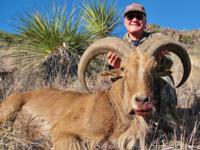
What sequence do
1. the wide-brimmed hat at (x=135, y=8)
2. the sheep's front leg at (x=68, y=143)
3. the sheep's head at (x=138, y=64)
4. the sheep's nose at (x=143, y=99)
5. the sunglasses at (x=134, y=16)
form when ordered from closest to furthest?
the sheep's nose at (x=143, y=99)
the sheep's head at (x=138, y=64)
the sheep's front leg at (x=68, y=143)
the wide-brimmed hat at (x=135, y=8)
the sunglasses at (x=134, y=16)

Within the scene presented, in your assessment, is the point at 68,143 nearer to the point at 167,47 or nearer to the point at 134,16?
the point at 167,47

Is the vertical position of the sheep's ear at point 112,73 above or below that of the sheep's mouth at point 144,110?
above

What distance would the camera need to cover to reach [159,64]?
6867 mm

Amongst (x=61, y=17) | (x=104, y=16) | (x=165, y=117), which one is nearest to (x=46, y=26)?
(x=61, y=17)

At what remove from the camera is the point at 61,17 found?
43.7 ft

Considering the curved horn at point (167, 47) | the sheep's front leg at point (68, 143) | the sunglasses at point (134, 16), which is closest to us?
the sheep's front leg at point (68, 143)

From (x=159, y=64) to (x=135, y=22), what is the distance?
189cm

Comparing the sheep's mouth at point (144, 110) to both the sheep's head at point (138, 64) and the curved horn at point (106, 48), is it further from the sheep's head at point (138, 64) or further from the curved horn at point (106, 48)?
the curved horn at point (106, 48)

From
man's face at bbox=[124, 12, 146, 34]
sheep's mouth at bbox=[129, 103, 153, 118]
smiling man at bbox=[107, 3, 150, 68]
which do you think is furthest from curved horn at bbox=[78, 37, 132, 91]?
man's face at bbox=[124, 12, 146, 34]

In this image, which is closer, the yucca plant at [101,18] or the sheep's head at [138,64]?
the sheep's head at [138,64]

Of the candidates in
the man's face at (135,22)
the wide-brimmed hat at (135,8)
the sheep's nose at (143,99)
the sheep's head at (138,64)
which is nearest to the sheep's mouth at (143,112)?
the sheep's head at (138,64)

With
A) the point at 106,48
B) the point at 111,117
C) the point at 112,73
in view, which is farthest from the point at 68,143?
the point at 106,48

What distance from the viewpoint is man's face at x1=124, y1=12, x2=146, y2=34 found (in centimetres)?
853

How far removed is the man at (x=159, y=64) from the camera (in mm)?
7268
